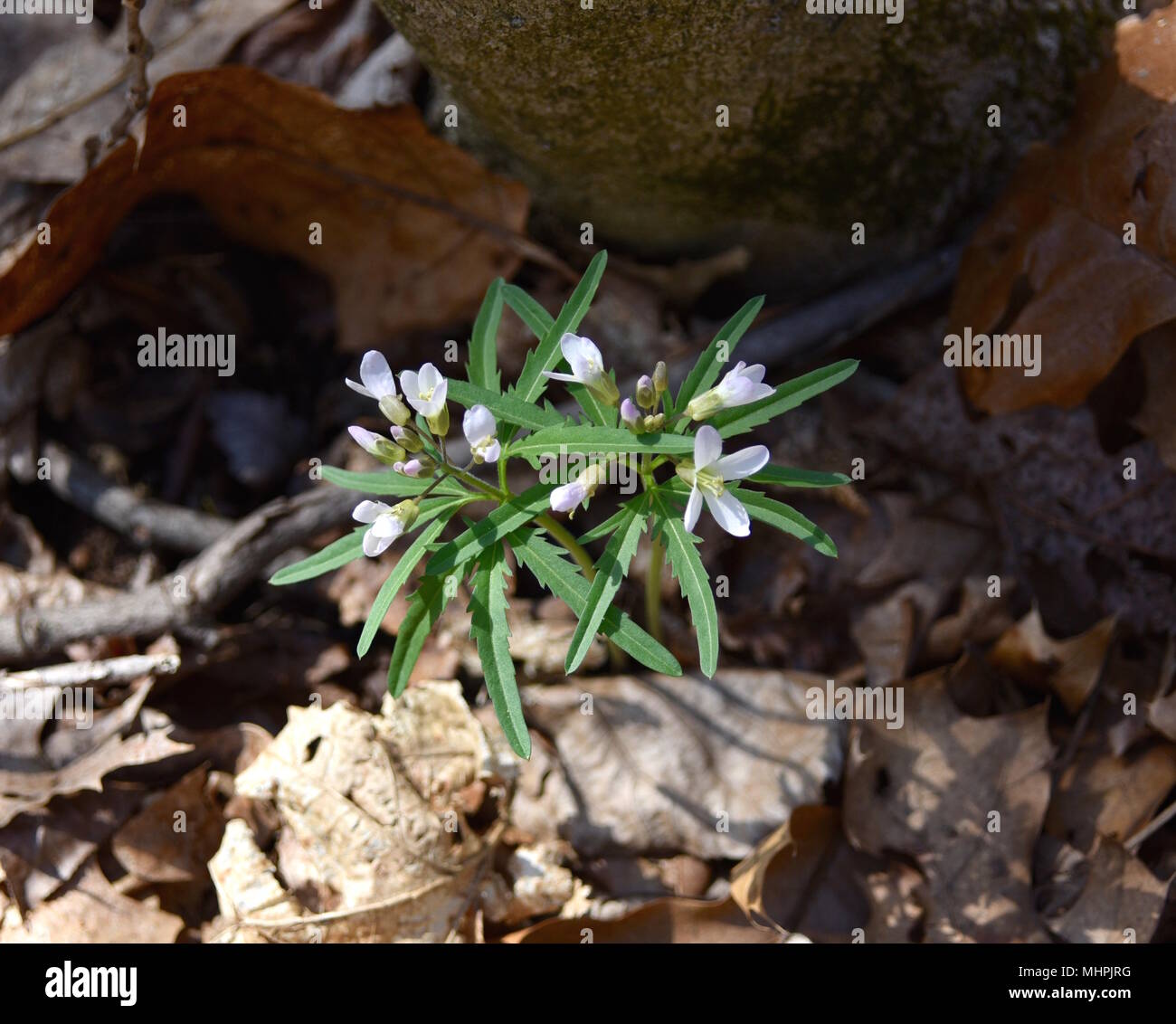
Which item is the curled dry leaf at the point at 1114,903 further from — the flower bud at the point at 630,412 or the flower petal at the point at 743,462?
the flower bud at the point at 630,412

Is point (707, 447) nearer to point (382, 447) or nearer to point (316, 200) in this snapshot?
point (382, 447)

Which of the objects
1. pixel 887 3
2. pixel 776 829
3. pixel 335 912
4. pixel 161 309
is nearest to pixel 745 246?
pixel 887 3

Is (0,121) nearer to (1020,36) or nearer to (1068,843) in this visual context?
(1020,36)

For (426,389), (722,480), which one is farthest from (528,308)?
(722,480)

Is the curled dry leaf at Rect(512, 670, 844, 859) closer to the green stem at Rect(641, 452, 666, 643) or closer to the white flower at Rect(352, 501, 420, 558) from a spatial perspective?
the green stem at Rect(641, 452, 666, 643)

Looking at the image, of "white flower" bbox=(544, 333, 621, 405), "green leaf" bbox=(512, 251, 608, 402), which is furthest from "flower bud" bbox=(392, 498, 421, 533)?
"white flower" bbox=(544, 333, 621, 405)
